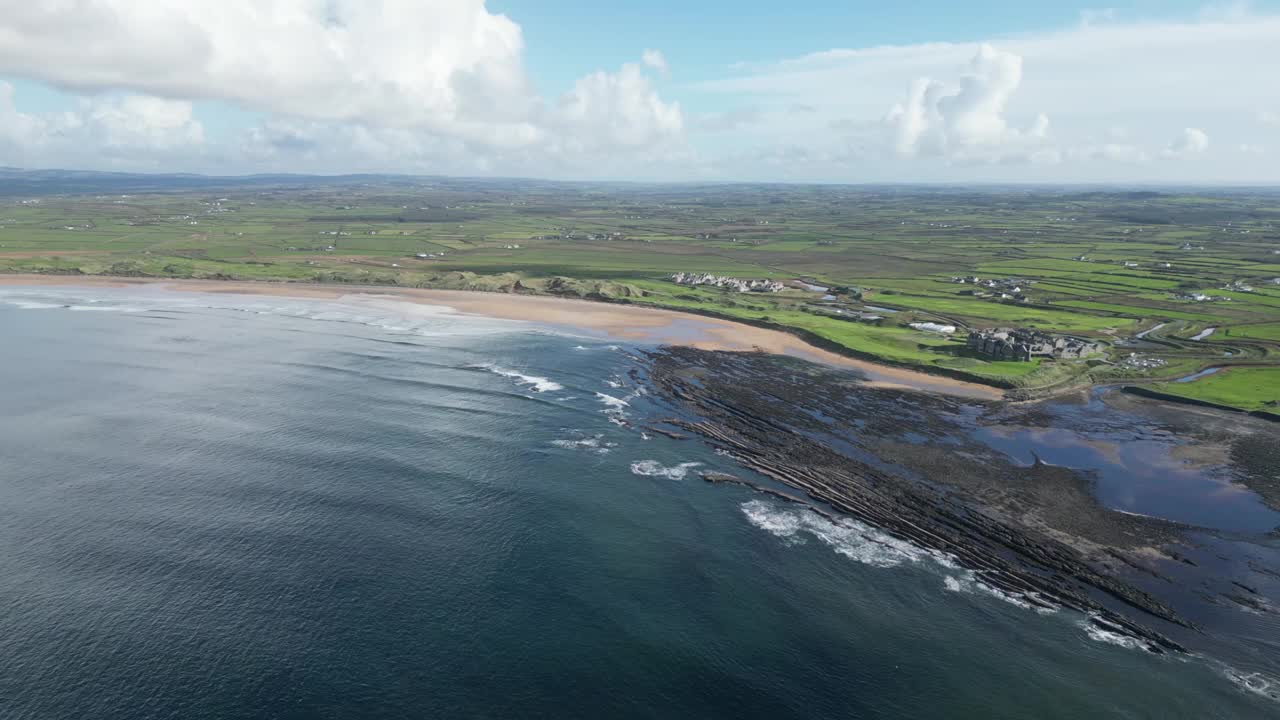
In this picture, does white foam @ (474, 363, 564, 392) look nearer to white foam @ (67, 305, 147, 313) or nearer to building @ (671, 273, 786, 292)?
white foam @ (67, 305, 147, 313)

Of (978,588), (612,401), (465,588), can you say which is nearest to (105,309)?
(612,401)

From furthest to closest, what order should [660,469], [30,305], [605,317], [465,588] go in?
[605,317] < [30,305] < [660,469] < [465,588]

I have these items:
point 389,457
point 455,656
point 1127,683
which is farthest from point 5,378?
point 1127,683

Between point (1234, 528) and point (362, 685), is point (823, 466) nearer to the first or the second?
point (1234, 528)

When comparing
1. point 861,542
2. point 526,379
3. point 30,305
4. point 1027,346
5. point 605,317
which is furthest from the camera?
point 605,317

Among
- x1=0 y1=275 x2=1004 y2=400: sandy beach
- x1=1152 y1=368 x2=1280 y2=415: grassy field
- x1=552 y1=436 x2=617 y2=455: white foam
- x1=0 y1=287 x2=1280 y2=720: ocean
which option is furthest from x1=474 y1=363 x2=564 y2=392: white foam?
x1=1152 y1=368 x2=1280 y2=415: grassy field

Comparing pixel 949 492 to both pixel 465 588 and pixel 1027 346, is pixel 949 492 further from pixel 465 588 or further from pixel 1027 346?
pixel 1027 346
